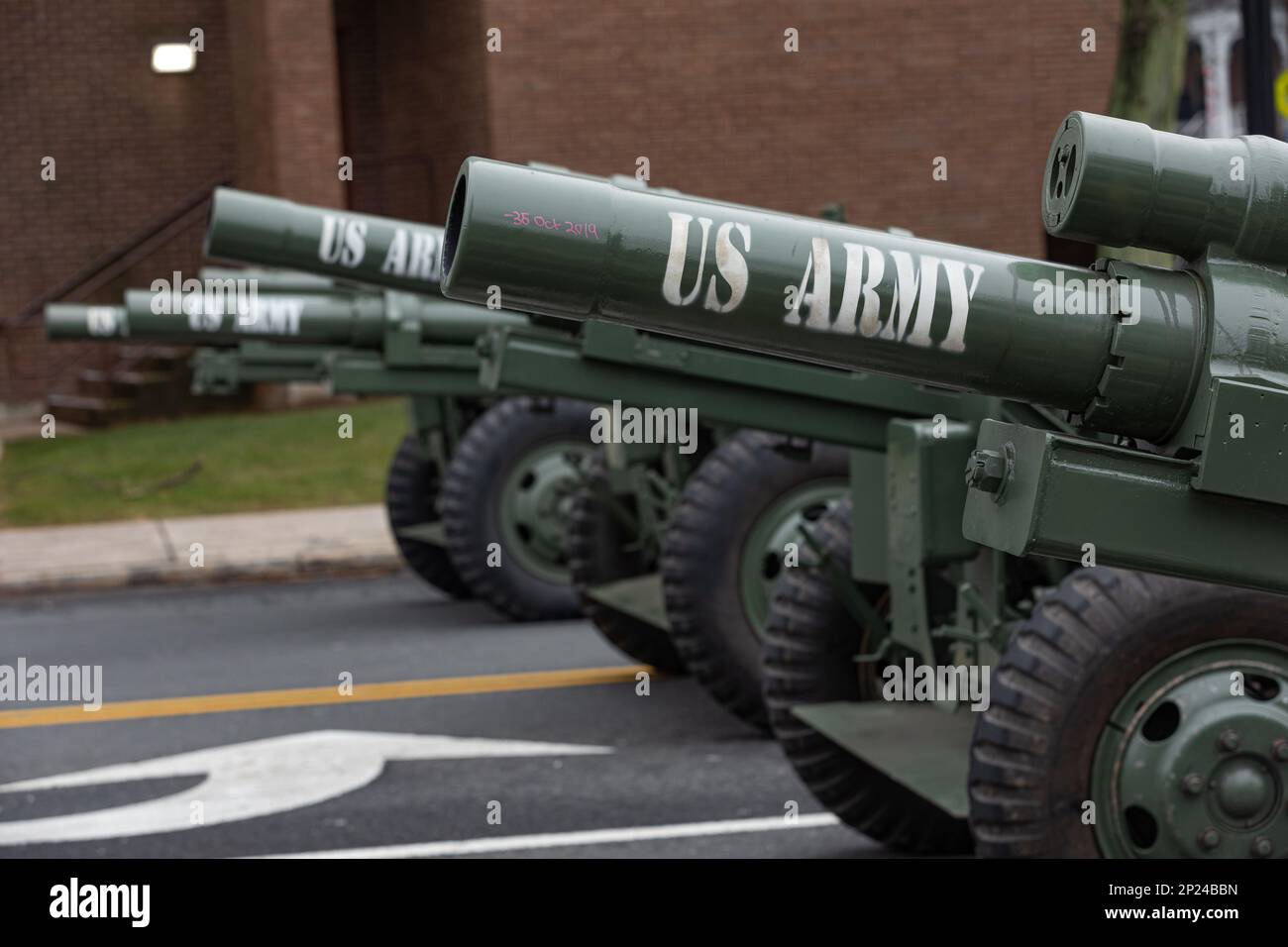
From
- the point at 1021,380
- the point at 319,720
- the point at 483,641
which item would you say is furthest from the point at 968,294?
the point at 483,641

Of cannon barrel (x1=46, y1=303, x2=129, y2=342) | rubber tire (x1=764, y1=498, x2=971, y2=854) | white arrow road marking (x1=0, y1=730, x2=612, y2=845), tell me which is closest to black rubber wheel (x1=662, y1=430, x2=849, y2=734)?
white arrow road marking (x1=0, y1=730, x2=612, y2=845)

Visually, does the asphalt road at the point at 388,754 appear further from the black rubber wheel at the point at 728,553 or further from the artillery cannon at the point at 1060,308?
the artillery cannon at the point at 1060,308

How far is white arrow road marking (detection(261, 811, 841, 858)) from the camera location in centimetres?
613

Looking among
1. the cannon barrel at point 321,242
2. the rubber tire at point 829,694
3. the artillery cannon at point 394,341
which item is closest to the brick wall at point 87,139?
the artillery cannon at point 394,341

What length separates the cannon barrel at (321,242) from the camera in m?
8.38

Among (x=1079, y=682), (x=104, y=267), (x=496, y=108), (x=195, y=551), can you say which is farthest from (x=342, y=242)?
(x=104, y=267)

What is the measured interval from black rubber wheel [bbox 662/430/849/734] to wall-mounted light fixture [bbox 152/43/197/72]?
15.6m

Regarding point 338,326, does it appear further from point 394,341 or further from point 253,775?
point 253,775

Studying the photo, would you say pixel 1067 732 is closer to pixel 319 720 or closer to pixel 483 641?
pixel 319 720

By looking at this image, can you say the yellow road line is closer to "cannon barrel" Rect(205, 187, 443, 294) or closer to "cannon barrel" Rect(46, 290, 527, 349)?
"cannon barrel" Rect(205, 187, 443, 294)

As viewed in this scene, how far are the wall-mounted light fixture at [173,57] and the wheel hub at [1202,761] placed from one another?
18870 millimetres

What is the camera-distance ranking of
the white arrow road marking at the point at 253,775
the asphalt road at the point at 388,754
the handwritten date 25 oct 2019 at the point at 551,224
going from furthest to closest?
the white arrow road marking at the point at 253,775, the asphalt road at the point at 388,754, the handwritten date 25 oct 2019 at the point at 551,224

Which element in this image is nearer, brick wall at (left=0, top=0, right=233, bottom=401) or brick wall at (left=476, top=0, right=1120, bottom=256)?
brick wall at (left=476, top=0, right=1120, bottom=256)
